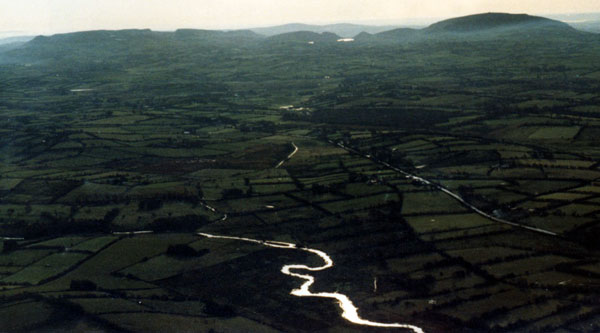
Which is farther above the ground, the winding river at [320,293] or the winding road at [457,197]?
the winding road at [457,197]

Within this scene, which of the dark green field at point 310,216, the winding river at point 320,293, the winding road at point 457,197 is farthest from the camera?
the winding road at point 457,197

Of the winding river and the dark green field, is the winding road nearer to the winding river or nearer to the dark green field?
the dark green field

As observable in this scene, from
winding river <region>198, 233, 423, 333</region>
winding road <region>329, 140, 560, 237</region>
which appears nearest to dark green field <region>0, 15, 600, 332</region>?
winding road <region>329, 140, 560, 237</region>

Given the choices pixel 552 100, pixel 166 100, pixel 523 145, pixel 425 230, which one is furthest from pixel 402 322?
pixel 166 100

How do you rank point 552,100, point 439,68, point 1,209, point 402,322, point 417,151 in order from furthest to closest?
1. point 439,68
2. point 552,100
3. point 417,151
4. point 1,209
5. point 402,322

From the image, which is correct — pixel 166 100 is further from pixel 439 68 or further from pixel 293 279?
pixel 293 279

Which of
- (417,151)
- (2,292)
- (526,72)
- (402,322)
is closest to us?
(402,322)

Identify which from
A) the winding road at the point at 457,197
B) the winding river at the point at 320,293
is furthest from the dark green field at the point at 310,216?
the winding river at the point at 320,293

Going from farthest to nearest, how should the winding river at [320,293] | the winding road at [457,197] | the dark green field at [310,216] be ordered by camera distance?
the winding road at [457,197] < the dark green field at [310,216] < the winding river at [320,293]

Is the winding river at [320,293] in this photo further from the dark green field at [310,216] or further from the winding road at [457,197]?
the winding road at [457,197]
